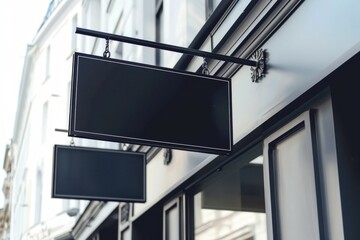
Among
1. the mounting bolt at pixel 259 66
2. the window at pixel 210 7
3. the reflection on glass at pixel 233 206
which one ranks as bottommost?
the reflection on glass at pixel 233 206

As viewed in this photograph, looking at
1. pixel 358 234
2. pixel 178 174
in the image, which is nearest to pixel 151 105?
pixel 358 234

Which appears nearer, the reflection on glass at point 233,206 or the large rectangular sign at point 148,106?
the large rectangular sign at point 148,106

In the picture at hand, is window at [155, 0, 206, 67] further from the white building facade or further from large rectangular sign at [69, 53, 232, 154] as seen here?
large rectangular sign at [69, 53, 232, 154]

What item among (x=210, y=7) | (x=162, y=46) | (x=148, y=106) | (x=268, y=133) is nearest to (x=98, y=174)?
(x=210, y=7)

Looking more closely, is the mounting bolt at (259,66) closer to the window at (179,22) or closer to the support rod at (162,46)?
the support rod at (162,46)

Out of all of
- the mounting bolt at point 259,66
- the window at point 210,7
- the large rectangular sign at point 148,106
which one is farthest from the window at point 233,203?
the window at point 210,7

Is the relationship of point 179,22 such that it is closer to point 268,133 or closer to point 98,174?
point 98,174

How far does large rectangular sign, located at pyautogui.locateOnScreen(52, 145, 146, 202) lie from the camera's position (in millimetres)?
8055

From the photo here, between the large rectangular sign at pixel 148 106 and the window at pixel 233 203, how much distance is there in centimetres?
Result: 83

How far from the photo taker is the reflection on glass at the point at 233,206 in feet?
19.8

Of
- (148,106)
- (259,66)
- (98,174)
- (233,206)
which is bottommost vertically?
(233,206)

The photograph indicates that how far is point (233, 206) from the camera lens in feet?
21.7

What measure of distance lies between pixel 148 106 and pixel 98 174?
314cm

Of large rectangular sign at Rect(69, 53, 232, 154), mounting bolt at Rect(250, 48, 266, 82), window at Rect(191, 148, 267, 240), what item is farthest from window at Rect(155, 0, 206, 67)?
large rectangular sign at Rect(69, 53, 232, 154)
